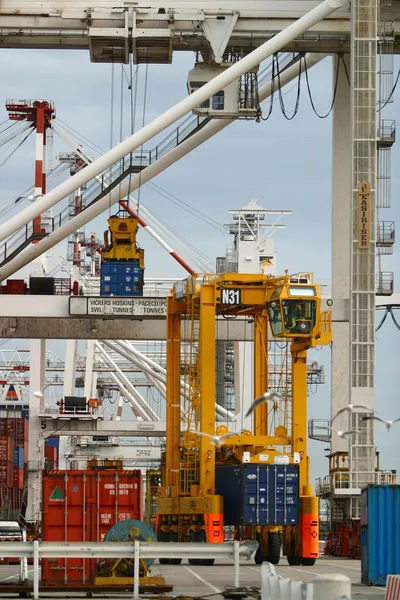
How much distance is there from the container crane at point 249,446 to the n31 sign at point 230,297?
0.03m

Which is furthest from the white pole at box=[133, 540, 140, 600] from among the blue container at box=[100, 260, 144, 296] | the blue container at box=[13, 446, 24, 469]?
the blue container at box=[13, 446, 24, 469]

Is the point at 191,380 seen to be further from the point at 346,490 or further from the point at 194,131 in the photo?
the point at 194,131

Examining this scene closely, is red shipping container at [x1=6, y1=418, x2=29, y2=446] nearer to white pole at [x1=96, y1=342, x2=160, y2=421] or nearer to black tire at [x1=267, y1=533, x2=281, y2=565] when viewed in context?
white pole at [x1=96, y1=342, x2=160, y2=421]

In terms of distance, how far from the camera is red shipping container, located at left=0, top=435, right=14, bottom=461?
8600cm

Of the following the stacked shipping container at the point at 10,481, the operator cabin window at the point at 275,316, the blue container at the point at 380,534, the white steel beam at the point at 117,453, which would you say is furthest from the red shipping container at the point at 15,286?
the white steel beam at the point at 117,453

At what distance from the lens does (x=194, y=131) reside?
52.6m

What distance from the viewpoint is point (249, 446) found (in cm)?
4197

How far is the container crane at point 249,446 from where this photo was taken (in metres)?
39.2

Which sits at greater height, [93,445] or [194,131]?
[194,131]

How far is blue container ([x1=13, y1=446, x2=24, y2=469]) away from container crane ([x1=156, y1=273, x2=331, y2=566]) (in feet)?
161

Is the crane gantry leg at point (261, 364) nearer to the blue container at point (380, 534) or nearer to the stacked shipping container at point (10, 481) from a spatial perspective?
the blue container at point (380, 534)

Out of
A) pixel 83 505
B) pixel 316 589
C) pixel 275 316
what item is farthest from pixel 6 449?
pixel 316 589

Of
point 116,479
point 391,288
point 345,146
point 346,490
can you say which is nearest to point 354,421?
point 346,490

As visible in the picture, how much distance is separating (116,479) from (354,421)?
1901cm
